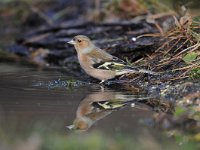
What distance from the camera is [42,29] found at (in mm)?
12453

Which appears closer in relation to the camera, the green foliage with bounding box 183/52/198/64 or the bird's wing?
the green foliage with bounding box 183/52/198/64

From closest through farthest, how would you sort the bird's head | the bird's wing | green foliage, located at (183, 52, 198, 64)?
green foliage, located at (183, 52, 198, 64), the bird's wing, the bird's head

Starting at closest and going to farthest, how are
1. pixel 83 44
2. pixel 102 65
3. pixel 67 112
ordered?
pixel 67 112 < pixel 102 65 < pixel 83 44

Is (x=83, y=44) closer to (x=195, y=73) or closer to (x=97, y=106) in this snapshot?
(x=195, y=73)

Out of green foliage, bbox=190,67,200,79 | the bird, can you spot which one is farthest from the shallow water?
green foliage, bbox=190,67,200,79

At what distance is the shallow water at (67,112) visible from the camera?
16.1 ft

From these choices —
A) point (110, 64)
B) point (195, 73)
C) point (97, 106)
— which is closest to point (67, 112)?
point (97, 106)

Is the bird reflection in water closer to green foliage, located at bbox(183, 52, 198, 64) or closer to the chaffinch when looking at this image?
the chaffinch

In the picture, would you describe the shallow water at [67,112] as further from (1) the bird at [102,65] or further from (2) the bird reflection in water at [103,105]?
(1) the bird at [102,65]

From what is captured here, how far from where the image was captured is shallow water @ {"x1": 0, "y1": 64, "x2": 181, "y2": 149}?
492 centimetres

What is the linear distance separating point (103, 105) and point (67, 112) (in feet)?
Answer: 1.62

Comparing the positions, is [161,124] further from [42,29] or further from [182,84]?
[42,29]

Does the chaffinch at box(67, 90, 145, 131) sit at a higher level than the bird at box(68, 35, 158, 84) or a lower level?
lower

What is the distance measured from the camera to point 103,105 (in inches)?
246
